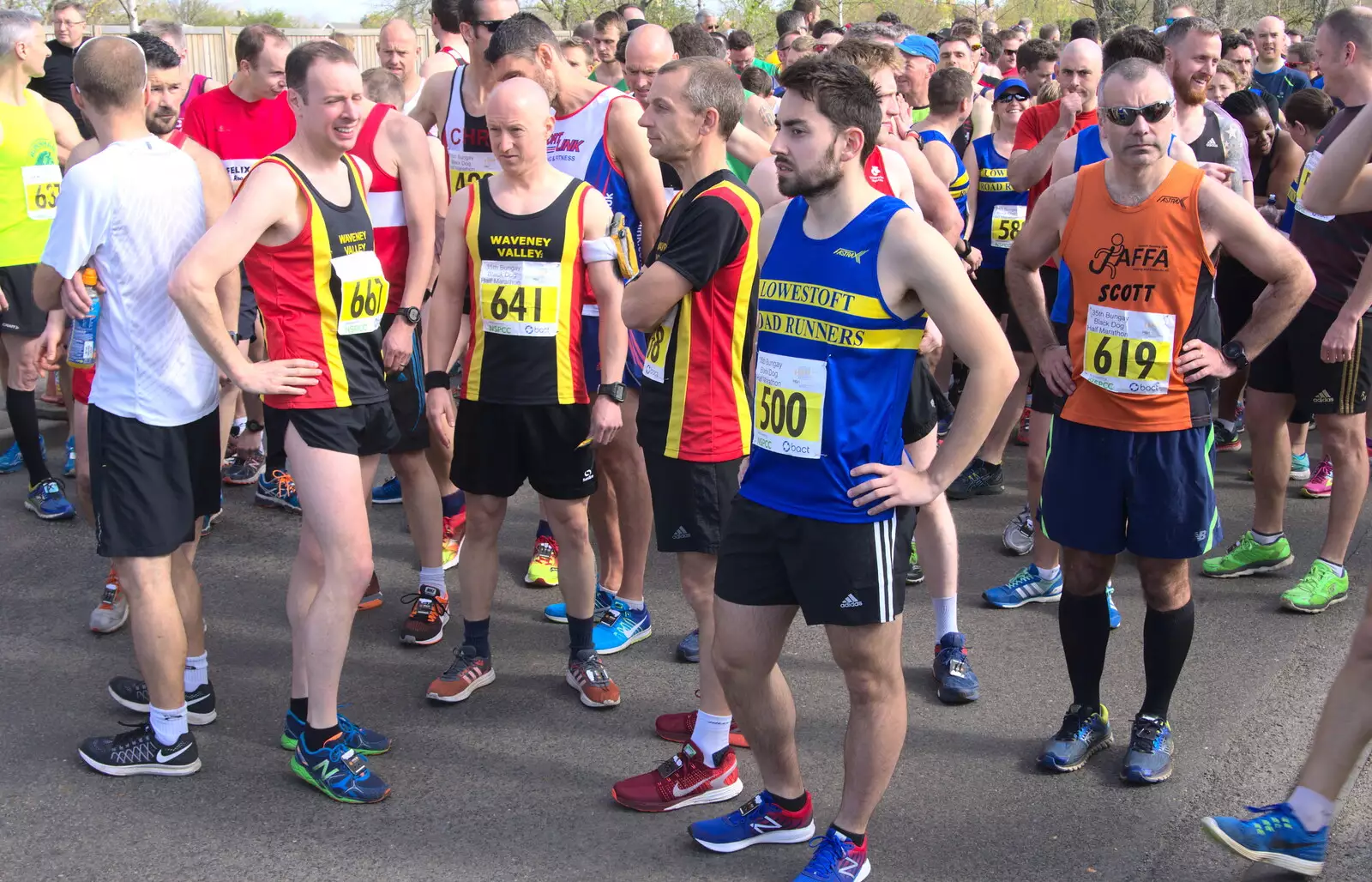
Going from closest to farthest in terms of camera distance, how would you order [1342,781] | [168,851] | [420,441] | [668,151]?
1. [1342,781]
2. [168,851]
3. [668,151]
4. [420,441]

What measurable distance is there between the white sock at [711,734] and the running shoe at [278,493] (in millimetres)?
3489

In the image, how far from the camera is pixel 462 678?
4.67 meters

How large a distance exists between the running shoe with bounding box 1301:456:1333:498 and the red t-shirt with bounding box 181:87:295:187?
18.9 feet

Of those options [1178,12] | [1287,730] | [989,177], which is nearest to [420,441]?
[1287,730]

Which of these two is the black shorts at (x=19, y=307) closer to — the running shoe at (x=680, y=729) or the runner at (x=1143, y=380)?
the running shoe at (x=680, y=729)

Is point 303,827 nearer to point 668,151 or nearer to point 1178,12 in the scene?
point 668,151

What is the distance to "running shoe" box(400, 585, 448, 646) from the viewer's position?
5148 mm

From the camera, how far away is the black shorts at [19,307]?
671 centimetres

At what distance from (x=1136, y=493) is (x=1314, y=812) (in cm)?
107

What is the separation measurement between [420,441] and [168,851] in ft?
6.30

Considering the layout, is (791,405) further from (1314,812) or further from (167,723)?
(167,723)

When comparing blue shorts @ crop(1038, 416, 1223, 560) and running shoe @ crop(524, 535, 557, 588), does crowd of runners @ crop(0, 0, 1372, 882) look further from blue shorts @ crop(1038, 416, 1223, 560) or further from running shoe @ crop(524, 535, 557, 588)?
running shoe @ crop(524, 535, 557, 588)

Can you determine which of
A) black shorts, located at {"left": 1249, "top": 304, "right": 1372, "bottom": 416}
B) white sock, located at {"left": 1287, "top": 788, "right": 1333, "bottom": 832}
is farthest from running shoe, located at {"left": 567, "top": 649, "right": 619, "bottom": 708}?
black shorts, located at {"left": 1249, "top": 304, "right": 1372, "bottom": 416}

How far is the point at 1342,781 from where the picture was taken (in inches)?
135
